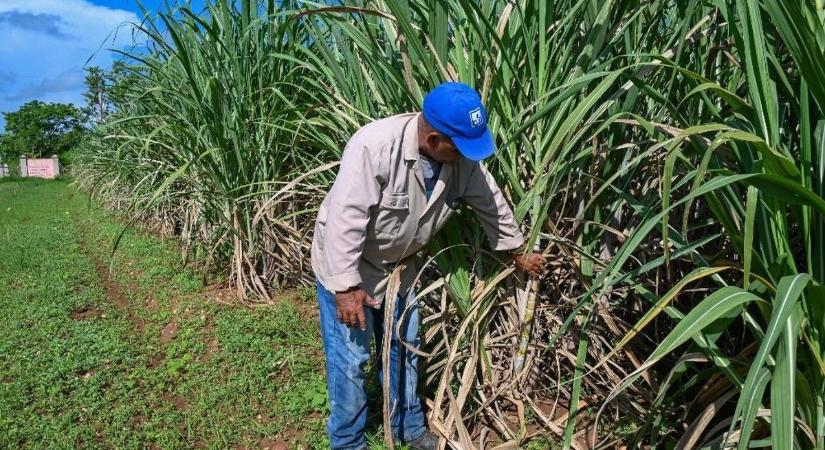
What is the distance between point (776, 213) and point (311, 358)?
2.28 meters

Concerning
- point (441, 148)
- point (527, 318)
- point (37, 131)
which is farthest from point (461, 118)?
point (37, 131)

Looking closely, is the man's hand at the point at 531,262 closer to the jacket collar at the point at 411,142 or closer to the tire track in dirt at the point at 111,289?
the jacket collar at the point at 411,142

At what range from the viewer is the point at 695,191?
1.19 m

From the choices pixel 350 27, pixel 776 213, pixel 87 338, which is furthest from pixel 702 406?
pixel 87 338

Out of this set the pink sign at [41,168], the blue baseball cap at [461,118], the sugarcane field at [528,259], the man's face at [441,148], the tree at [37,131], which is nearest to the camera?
the sugarcane field at [528,259]

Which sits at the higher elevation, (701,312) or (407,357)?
(701,312)

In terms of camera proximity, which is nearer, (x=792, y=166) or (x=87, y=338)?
(x=792, y=166)

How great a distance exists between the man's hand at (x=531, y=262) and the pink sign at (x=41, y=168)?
31.3 meters

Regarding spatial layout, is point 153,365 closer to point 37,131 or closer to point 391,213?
point 391,213

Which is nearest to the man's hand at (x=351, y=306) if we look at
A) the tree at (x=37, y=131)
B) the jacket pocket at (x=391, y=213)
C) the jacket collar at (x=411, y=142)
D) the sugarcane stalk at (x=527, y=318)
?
the jacket pocket at (x=391, y=213)

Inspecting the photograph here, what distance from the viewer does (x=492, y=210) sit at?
1.99 metres

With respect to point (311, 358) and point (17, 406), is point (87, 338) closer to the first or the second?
point (17, 406)

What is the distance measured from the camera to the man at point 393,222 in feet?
5.90

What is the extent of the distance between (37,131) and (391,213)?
41.9 m
